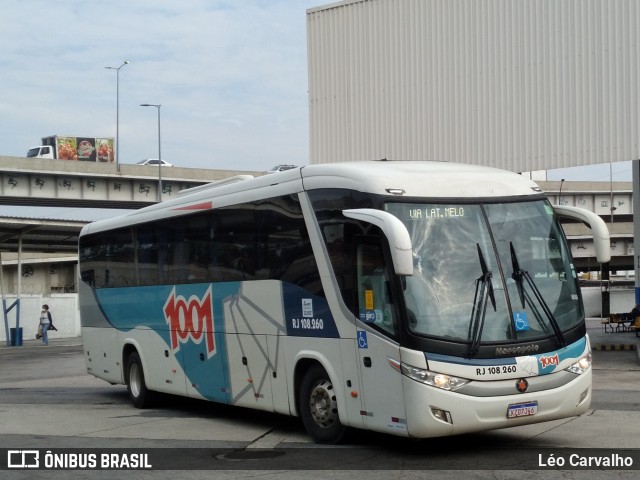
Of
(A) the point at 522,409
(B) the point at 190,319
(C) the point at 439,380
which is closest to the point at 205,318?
(B) the point at 190,319

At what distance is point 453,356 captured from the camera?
10.0 m

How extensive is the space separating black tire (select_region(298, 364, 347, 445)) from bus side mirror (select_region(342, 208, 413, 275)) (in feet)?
7.57

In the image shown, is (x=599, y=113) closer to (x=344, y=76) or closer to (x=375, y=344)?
(x=344, y=76)

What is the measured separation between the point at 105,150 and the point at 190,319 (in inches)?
2351

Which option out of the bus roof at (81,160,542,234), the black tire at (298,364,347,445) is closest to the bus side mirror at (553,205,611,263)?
the bus roof at (81,160,542,234)

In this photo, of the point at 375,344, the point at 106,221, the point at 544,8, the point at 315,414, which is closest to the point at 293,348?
the point at 315,414

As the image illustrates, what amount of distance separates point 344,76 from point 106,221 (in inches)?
575

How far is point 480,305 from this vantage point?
10.2m

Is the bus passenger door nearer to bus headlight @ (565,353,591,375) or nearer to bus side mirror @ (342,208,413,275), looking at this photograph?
bus side mirror @ (342,208,413,275)

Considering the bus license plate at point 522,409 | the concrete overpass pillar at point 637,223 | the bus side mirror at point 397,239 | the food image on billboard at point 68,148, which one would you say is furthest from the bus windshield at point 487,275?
the food image on billboard at point 68,148

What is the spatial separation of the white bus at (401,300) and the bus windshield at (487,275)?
0.01 metres

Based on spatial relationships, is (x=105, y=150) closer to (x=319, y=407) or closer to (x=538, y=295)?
(x=319, y=407)

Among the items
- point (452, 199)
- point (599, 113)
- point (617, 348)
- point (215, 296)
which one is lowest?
point (617, 348)

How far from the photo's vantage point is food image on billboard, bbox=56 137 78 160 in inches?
2726
